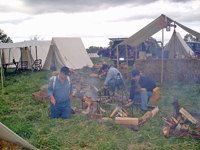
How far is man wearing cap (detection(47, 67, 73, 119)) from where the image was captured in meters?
4.07

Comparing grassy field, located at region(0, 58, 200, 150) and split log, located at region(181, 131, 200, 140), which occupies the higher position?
split log, located at region(181, 131, 200, 140)

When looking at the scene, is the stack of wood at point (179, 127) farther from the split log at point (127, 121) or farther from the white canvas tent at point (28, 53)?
the white canvas tent at point (28, 53)

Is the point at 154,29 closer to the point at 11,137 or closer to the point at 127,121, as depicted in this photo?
the point at 127,121

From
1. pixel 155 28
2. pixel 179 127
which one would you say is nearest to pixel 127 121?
pixel 179 127

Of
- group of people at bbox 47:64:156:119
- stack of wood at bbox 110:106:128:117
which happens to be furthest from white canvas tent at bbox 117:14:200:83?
stack of wood at bbox 110:106:128:117

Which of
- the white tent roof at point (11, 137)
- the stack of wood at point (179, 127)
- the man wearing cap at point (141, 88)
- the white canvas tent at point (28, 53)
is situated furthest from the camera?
the white canvas tent at point (28, 53)

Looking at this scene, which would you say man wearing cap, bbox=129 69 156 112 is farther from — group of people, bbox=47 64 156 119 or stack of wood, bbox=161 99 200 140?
stack of wood, bbox=161 99 200 140

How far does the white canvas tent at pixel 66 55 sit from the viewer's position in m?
12.0

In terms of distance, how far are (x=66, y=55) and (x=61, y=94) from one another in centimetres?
833

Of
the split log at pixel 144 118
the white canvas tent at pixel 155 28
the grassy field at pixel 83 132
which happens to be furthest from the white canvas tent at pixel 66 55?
the split log at pixel 144 118

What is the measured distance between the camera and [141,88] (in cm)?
479

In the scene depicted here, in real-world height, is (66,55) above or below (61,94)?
above

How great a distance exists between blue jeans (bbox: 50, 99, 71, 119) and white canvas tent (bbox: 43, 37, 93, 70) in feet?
25.4

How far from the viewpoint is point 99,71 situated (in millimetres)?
9633
